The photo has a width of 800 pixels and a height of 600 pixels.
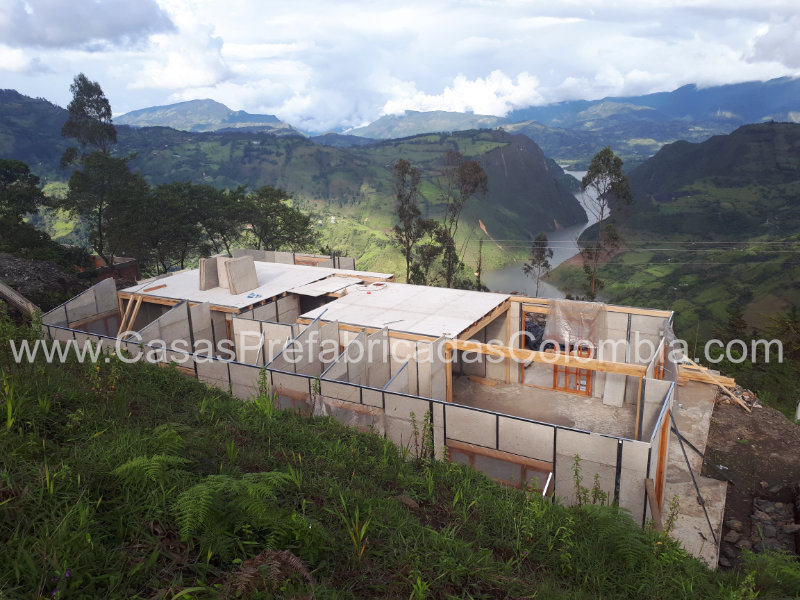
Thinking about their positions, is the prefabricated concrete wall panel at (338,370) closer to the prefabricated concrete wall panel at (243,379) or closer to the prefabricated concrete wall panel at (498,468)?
the prefabricated concrete wall panel at (243,379)

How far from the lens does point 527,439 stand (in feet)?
37.6

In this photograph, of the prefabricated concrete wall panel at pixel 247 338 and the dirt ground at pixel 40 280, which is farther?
the dirt ground at pixel 40 280

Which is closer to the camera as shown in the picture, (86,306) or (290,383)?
(290,383)

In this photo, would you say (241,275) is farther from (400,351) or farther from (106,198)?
(106,198)

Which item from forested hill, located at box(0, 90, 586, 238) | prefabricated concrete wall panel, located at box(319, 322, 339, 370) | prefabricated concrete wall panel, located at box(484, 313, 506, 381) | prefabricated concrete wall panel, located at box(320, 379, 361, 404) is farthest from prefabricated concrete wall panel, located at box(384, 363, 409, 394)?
forested hill, located at box(0, 90, 586, 238)

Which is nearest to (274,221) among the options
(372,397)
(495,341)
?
(495,341)

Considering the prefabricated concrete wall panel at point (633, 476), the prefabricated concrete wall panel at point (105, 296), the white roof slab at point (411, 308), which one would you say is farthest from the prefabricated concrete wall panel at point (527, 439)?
the prefabricated concrete wall panel at point (105, 296)

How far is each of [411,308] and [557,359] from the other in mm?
6169

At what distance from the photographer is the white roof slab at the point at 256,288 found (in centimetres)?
2094

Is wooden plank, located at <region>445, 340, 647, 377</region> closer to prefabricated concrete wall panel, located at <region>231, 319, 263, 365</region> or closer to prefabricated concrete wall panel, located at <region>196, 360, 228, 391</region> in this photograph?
prefabricated concrete wall panel, located at <region>196, 360, 228, 391</region>

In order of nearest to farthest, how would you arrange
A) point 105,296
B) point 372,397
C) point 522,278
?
1. point 372,397
2. point 105,296
3. point 522,278

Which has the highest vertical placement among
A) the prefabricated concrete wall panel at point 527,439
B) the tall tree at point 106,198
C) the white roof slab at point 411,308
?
the tall tree at point 106,198

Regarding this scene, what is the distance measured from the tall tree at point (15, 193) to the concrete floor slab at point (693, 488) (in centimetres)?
3825

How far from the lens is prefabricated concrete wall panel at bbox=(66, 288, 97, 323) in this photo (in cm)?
2053
